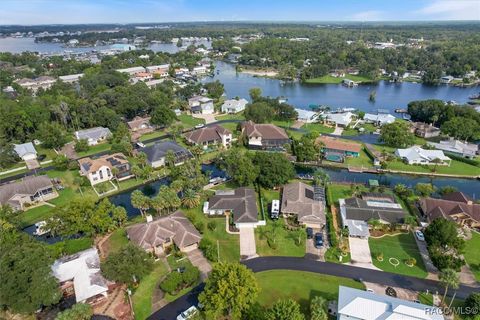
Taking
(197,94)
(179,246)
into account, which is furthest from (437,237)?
(197,94)

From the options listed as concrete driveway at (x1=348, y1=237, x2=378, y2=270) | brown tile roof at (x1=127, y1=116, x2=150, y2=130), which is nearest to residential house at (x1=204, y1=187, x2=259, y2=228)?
concrete driveway at (x1=348, y1=237, x2=378, y2=270)

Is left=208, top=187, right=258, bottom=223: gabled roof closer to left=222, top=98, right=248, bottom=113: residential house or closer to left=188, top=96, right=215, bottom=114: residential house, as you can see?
left=188, top=96, right=215, bottom=114: residential house

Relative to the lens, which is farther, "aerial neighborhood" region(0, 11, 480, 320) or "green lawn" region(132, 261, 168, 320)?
"green lawn" region(132, 261, 168, 320)

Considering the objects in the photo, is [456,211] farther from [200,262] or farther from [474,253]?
[200,262]

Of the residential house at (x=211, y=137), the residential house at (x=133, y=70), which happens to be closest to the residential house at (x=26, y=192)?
the residential house at (x=211, y=137)

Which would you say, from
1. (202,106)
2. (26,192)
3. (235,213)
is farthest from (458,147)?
(26,192)

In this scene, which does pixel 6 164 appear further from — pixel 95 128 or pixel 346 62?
pixel 346 62
